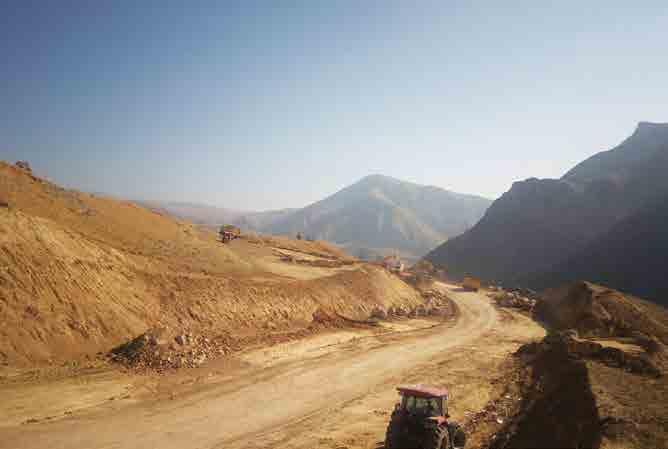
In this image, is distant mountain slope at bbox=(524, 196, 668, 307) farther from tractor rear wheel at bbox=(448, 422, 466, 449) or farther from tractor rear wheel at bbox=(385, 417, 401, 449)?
tractor rear wheel at bbox=(385, 417, 401, 449)

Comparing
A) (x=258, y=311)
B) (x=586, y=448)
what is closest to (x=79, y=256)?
(x=258, y=311)

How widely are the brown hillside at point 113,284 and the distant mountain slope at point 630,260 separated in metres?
59.3

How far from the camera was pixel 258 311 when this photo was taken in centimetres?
2567

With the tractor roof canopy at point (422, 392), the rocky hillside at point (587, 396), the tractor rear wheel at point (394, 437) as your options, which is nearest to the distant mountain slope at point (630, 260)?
the rocky hillside at point (587, 396)

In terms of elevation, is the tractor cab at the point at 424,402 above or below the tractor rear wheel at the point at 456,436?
above

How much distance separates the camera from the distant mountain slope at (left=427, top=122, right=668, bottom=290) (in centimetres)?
9788

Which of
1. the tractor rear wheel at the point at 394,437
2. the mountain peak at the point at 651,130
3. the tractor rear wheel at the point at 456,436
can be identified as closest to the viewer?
the tractor rear wheel at the point at 394,437

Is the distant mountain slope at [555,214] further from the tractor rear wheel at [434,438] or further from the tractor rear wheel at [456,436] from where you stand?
the tractor rear wheel at [434,438]

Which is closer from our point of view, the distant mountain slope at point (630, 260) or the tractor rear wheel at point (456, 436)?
the tractor rear wheel at point (456, 436)

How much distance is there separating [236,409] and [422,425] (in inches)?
308

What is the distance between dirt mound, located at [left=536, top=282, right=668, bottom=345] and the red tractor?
21898mm

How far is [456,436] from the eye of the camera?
10273 millimetres

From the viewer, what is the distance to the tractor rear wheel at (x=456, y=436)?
32.8ft

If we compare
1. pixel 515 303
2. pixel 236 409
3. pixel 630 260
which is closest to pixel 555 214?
pixel 630 260
